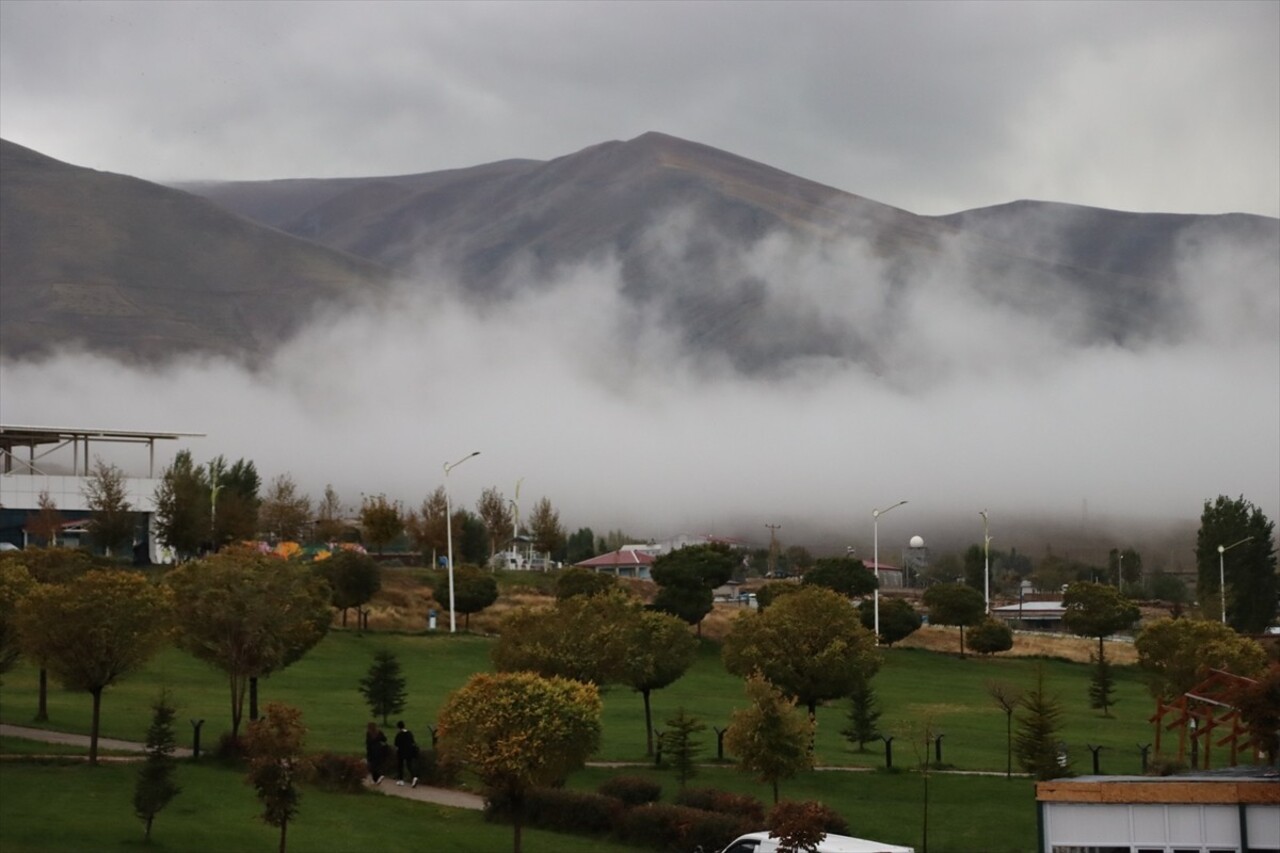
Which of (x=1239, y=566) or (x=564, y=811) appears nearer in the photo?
(x=564, y=811)

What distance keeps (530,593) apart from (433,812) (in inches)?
2441

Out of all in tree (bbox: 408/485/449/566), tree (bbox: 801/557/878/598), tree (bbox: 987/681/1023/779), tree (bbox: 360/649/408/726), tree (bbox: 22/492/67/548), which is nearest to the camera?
tree (bbox: 987/681/1023/779)

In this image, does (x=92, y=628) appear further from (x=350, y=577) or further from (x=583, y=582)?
(x=583, y=582)

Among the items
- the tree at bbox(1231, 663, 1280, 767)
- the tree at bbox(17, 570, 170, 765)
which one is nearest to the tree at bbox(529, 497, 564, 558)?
the tree at bbox(17, 570, 170, 765)

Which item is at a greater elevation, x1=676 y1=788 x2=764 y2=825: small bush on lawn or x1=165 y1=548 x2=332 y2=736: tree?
x1=165 y1=548 x2=332 y2=736: tree

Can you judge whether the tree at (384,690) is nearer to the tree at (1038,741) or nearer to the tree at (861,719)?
the tree at (861,719)

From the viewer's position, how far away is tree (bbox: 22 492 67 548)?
98.1 meters

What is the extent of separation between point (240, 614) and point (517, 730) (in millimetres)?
13230

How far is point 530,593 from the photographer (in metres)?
102

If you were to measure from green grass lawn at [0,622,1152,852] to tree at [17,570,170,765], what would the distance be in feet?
9.00

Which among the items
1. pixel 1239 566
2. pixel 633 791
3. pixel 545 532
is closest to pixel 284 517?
pixel 545 532

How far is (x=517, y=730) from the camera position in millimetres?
36375

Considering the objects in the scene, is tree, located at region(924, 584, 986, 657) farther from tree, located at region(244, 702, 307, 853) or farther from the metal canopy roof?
tree, located at region(244, 702, 307, 853)

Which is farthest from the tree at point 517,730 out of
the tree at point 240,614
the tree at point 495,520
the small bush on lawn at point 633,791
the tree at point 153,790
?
the tree at point 495,520
